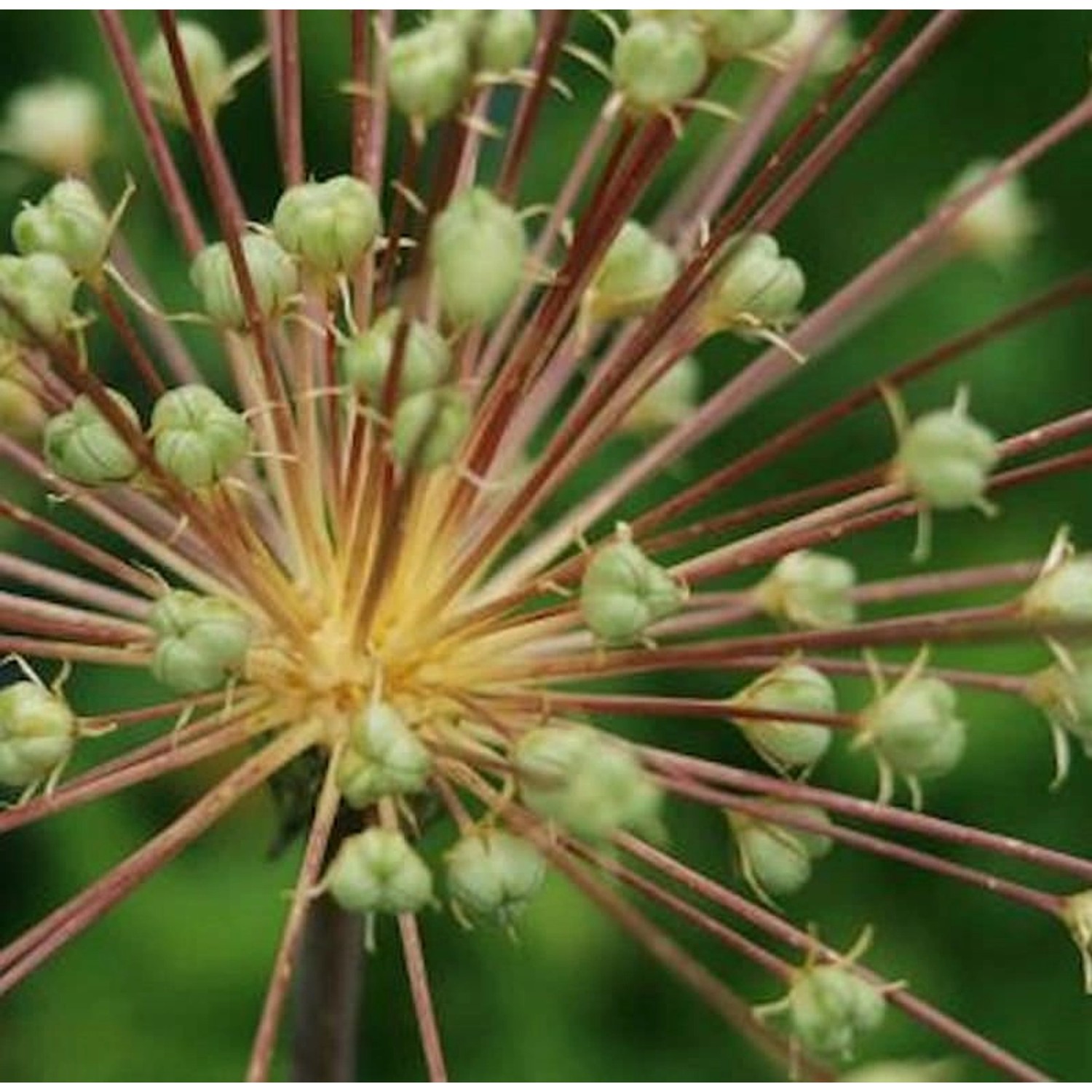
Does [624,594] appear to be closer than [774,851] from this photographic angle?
Yes

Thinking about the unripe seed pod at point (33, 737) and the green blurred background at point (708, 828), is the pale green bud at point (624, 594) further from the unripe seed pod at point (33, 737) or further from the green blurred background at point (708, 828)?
the green blurred background at point (708, 828)

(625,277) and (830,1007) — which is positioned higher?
(625,277)

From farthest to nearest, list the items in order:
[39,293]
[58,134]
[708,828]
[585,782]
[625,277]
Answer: [708,828]
[58,134]
[625,277]
[39,293]
[585,782]

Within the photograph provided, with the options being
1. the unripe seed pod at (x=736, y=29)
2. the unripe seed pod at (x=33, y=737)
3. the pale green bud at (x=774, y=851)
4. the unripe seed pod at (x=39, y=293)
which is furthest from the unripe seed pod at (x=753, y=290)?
the unripe seed pod at (x=33, y=737)

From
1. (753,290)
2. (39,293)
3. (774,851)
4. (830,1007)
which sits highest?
(753,290)

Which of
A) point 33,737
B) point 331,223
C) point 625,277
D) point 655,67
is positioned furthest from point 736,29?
point 33,737

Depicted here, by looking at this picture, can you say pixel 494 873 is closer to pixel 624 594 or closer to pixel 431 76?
pixel 624 594

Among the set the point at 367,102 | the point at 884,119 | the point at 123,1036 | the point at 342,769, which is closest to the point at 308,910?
the point at 342,769

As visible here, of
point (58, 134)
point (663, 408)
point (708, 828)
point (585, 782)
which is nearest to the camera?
point (585, 782)
